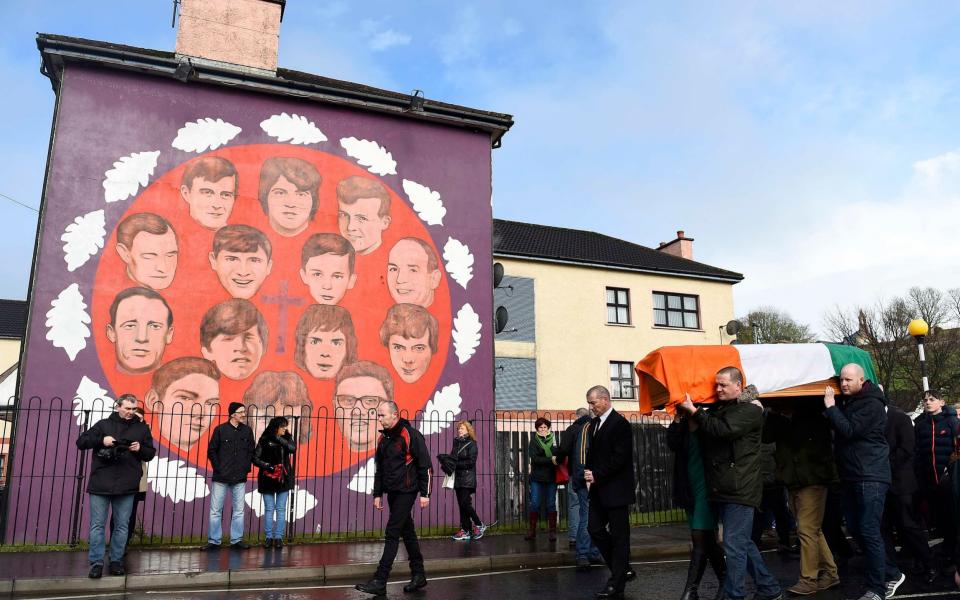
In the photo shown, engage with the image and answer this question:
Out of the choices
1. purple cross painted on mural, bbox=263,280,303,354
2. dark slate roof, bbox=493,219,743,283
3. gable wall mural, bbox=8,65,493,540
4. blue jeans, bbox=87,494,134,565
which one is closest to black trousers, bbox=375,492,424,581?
blue jeans, bbox=87,494,134,565

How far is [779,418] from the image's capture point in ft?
24.5

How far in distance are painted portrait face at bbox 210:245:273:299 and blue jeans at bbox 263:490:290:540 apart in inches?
166

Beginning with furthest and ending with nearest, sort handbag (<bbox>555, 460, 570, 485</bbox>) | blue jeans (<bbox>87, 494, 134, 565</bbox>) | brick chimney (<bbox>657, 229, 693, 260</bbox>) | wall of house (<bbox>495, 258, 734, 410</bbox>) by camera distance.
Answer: brick chimney (<bbox>657, 229, 693, 260</bbox>) → wall of house (<bbox>495, 258, 734, 410</bbox>) → handbag (<bbox>555, 460, 570, 485</bbox>) → blue jeans (<bbox>87, 494, 134, 565</bbox>)

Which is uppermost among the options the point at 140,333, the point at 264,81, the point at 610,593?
the point at 264,81

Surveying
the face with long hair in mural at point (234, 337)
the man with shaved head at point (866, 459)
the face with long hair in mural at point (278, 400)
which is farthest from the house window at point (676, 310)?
the man with shaved head at point (866, 459)

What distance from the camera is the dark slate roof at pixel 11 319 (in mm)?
33394

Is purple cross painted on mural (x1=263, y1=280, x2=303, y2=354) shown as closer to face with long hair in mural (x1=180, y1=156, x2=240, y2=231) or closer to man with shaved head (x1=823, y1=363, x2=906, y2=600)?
face with long hair in mural (x1=180, y1=156, x2=240, y2=231)

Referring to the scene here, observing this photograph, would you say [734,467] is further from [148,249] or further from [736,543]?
[148,249]

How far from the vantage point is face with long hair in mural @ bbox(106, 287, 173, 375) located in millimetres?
12586

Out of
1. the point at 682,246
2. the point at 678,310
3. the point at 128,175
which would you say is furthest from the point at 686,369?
the point at 682,246

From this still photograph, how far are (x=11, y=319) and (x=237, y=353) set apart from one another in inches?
1128

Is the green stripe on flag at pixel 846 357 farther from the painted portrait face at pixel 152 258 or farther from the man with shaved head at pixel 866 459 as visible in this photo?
the painted portrait face at pixel 152 258

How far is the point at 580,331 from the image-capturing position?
27.2 meters

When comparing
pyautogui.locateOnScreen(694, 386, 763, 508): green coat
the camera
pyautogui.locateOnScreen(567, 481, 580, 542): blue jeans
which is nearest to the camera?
pyautogui.locateOnScreen(694, 386, 763, 508): green coat
